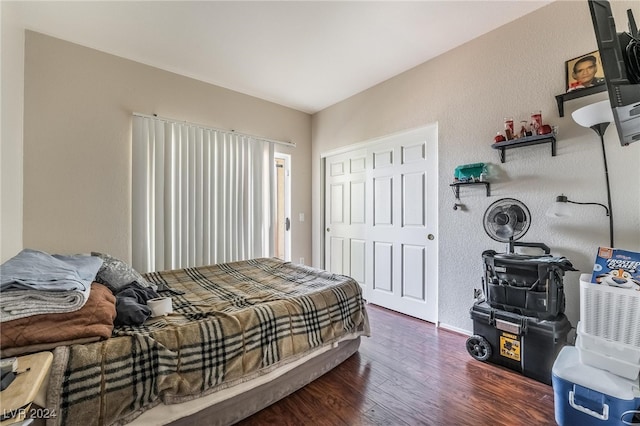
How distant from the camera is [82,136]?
2395mm

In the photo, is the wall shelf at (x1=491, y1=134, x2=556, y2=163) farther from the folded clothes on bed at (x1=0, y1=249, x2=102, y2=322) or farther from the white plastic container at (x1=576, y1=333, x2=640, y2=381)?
the folded clothes on bed at (x1=0, y1=249, x2=102, y2=322)

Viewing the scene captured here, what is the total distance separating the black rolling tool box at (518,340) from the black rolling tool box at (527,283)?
0.19ft

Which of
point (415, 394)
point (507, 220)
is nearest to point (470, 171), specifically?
point (507, 220)

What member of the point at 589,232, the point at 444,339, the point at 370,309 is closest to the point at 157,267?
the point at 370,309

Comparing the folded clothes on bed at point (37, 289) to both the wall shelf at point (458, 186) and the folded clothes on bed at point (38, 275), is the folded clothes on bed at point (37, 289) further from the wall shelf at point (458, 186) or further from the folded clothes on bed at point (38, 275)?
the wall shelf at point (458, 186)

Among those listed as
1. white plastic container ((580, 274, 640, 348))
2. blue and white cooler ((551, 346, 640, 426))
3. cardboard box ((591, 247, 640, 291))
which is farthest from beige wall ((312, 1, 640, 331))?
blue and white cooler ((551, 346, 640, 426))

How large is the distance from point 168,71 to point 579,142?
12.7 feet

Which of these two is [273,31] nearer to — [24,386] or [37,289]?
[37,289]

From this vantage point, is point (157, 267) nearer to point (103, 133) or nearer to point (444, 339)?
point (103, 133)

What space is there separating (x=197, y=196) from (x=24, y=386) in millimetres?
2429

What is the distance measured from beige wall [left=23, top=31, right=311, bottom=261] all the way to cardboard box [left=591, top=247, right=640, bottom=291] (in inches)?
147

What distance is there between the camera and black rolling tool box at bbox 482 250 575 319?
170 centimetres

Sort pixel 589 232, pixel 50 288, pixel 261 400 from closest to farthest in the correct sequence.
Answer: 1. pixel 50 288
2. pixel 261 400
3. pixel 589 232

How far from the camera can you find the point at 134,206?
2621 mm
